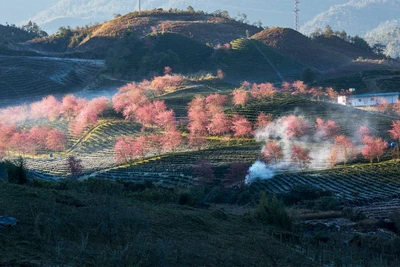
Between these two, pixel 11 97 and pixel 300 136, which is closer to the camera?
pixel 300 136

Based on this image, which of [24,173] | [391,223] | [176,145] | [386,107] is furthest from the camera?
[386,107]

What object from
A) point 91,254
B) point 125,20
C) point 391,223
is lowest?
point 391,223

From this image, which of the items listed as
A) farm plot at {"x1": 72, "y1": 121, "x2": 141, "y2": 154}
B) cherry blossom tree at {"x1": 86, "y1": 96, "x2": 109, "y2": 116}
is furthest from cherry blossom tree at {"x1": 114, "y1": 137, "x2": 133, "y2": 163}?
cherry blossom tree at {"x1": 86, "y1": 96, "x2": 109, "y2": 116}

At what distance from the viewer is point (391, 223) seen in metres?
25.8

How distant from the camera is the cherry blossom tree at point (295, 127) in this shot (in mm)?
48469

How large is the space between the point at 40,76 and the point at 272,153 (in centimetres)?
4440

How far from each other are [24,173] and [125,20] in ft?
297

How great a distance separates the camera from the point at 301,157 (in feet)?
140

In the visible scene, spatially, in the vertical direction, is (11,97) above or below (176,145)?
above

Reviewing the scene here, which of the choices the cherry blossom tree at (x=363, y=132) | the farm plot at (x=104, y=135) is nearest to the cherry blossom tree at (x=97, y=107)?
the farm plot at (x=104, y=135)

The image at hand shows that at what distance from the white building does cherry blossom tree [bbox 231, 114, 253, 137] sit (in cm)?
2081

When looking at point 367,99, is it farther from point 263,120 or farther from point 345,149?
point 345,149

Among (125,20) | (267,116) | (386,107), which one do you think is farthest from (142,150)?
(125,20)

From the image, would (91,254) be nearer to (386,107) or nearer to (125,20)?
(386,107)
